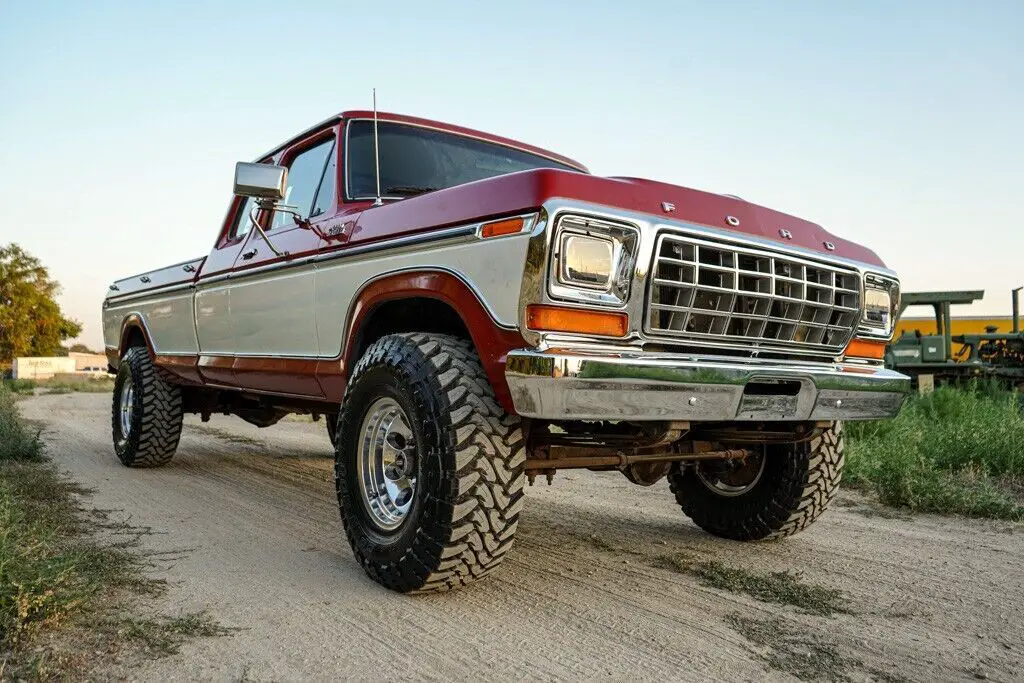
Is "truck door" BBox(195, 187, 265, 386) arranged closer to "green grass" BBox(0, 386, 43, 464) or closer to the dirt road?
the dirt road

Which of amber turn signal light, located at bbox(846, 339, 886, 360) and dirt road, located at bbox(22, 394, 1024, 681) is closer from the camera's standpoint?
dirt road, located at bbox(22, 394, 1024, 681)

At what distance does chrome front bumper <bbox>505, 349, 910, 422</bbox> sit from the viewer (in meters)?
2.65

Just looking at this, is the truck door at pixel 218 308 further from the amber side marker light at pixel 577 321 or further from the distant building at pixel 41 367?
the distant building at pixel 41 367

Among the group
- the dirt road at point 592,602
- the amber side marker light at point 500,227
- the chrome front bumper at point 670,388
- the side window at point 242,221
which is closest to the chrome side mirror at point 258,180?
the amber side marker light at point 500,227

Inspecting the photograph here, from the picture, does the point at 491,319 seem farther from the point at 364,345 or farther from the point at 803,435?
the point at 803,435

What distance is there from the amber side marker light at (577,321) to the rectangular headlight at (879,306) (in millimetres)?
1440

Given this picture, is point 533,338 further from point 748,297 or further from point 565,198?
point 748,297

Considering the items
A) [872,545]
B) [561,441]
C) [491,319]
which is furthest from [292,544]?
[872,545]

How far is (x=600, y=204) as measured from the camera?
285 centimetres

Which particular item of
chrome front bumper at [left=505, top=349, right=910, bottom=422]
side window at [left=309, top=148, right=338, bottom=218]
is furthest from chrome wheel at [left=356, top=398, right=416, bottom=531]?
side window at [left=309, top=148, right=338, bottom=218]

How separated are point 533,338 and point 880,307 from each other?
1952mm

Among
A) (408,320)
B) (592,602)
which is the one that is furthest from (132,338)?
(592,602)

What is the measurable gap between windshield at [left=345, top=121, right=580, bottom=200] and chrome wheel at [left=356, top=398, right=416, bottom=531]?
1.25 metres

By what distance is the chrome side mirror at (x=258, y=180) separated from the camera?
153 inches
